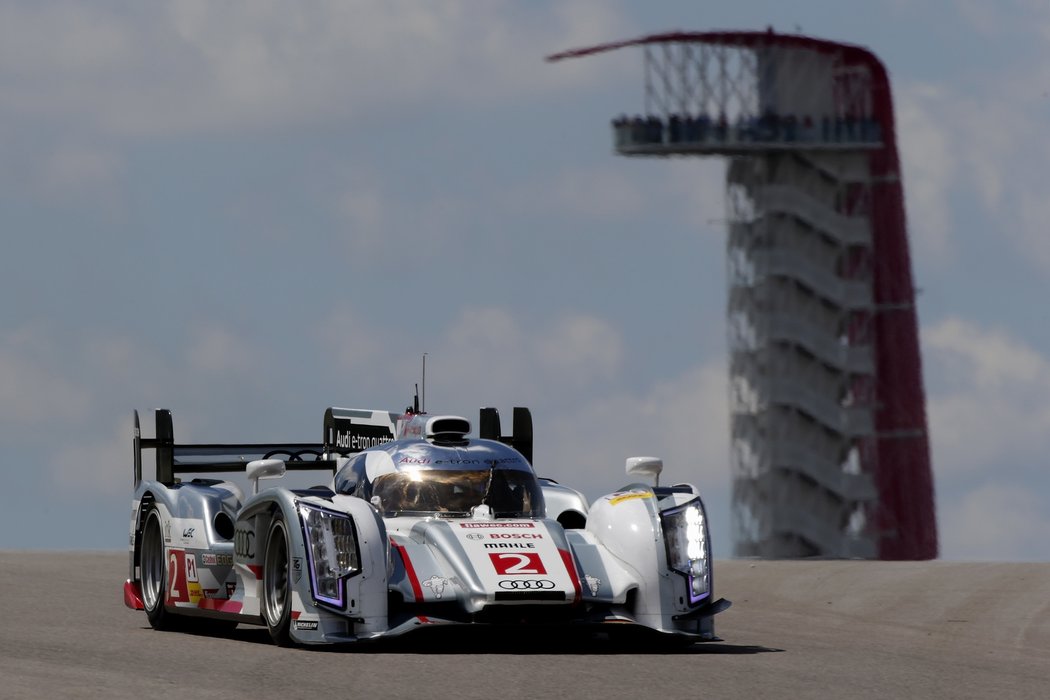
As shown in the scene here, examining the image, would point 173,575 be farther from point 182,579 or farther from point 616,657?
point 616,657

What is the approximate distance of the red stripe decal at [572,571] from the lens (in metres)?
14.3

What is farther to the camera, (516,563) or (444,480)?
(444,480)

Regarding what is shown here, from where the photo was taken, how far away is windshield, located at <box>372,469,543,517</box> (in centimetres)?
1553

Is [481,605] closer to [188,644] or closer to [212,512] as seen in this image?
[188,644]

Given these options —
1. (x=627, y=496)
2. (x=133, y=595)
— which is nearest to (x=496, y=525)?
(x=627, y=496)

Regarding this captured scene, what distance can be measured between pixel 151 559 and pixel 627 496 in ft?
15.7

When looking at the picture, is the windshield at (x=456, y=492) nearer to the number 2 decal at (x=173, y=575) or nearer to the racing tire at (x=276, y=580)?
the racing tire at (x=276, y=580)

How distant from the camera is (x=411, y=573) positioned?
14.4 m

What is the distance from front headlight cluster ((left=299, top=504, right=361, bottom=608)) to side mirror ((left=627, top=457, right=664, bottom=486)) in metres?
3.02

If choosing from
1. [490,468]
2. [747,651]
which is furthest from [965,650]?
[490,468]

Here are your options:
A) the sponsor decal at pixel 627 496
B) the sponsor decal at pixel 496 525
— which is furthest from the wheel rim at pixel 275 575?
the sponsor decal at pixel 627 496

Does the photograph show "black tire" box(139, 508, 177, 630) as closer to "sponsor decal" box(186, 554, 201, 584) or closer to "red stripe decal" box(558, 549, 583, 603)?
"sponsor decal" box(186, 554, 201, 584)

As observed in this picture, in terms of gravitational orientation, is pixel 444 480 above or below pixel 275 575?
above

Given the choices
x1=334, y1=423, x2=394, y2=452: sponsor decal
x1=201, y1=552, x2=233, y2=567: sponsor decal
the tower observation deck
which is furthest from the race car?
the tower observation deck
